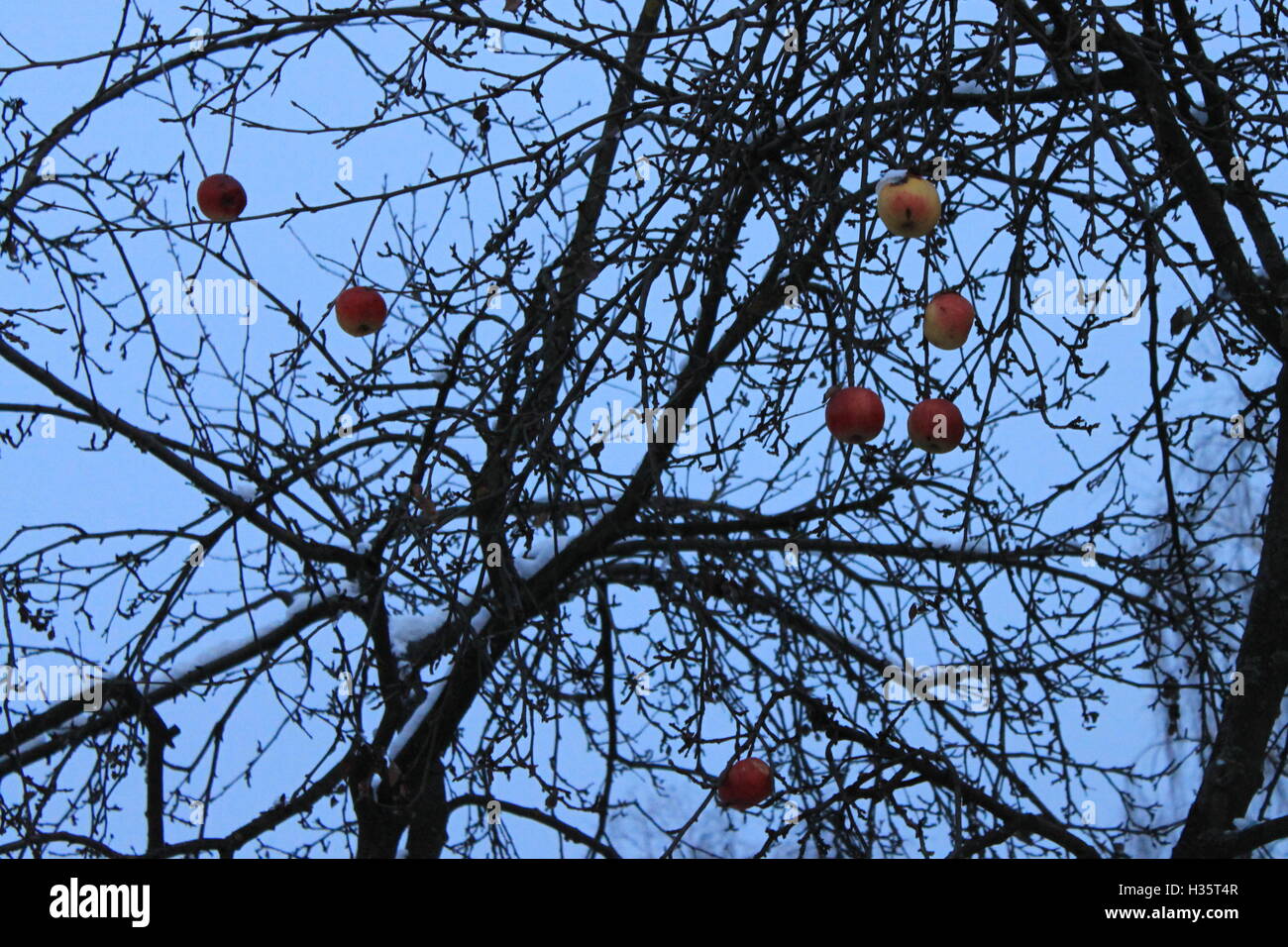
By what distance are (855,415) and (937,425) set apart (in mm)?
168

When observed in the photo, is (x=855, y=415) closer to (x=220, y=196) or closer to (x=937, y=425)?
(x=937, y=425)

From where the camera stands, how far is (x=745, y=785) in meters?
3.04

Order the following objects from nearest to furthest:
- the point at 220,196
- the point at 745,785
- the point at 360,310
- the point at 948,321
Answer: the point at 948,321
the point at 745,785
the point at 360,310
the point at 220,196

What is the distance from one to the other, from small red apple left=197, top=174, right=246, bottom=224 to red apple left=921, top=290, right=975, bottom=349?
206 centimetres

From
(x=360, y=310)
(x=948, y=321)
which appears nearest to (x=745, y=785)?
(x=948, y=321)

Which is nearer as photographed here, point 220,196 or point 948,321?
point 948,321

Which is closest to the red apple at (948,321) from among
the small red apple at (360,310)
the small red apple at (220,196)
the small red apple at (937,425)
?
the small red apple at (937,425)

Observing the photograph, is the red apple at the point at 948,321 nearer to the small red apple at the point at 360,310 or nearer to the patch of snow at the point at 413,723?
the small red apple at the point at 360,310

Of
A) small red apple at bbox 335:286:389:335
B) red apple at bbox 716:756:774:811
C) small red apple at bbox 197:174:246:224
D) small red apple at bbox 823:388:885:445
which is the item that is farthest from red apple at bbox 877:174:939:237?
small red apple at bbox 197:174:246:224

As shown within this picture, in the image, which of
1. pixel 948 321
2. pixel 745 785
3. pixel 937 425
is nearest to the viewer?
pixel 937 425

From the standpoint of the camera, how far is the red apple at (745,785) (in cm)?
304

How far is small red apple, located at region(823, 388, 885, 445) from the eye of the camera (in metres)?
2.68

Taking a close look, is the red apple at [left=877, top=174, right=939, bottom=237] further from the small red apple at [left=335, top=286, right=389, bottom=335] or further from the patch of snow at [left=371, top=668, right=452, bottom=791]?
the patch of snow at [left=371, top=668, right=452, bottom=791]
